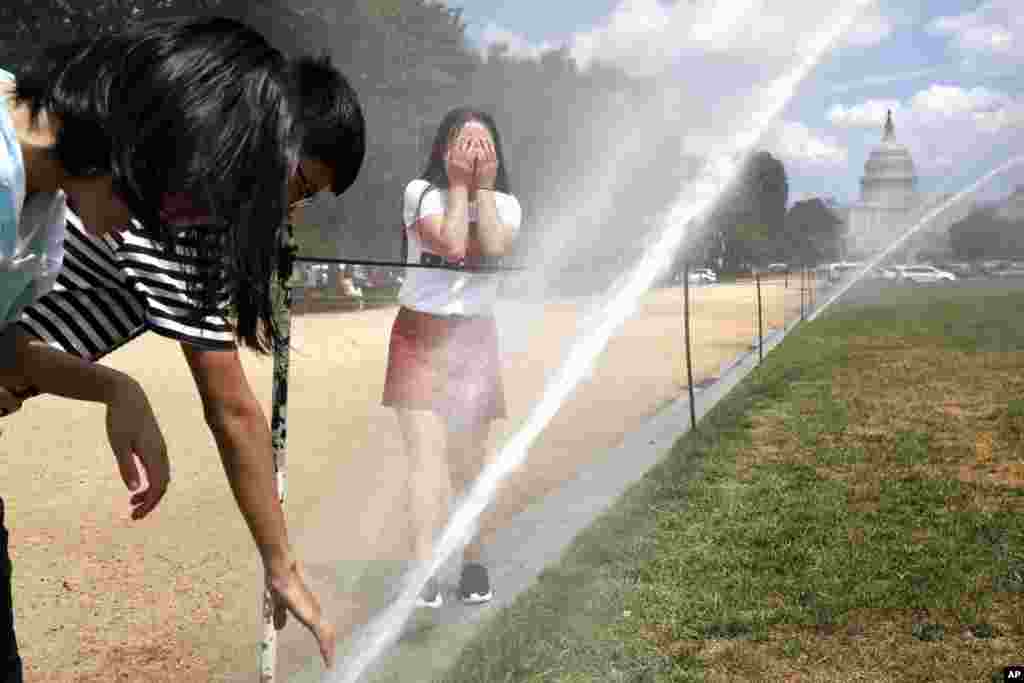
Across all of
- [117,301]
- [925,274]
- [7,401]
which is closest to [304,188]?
[117,301]

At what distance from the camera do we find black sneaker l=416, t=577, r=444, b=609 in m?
3.29

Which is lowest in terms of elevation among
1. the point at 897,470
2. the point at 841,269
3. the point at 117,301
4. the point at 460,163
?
the point at 897,470

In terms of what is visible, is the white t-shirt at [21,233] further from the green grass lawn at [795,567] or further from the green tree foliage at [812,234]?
the green tree foliage at [812,234]

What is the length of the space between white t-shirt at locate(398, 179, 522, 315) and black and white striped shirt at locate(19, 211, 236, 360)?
144 cm

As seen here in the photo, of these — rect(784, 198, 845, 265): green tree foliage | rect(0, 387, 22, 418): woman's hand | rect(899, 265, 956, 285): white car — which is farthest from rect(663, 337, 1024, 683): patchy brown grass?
rect(899, 265, 956, 285): white car

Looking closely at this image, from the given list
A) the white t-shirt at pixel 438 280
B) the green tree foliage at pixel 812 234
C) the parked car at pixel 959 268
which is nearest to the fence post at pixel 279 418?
the white t-shirt at pixel 438 280

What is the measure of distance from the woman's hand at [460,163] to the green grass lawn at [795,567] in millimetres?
1422

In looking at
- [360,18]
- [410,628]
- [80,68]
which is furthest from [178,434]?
[80,68]

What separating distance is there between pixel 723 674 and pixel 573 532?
1508mm

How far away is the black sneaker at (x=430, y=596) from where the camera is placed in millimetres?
3289

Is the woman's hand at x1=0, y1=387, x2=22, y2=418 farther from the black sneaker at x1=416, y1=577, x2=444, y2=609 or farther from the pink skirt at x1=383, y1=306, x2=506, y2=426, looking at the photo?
the black sneaker at x1=416, y1=577, x2=444, y2=609

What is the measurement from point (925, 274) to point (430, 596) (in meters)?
38.0

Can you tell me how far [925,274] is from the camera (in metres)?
37.5

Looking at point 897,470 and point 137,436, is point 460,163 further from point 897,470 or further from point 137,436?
point 897,470
